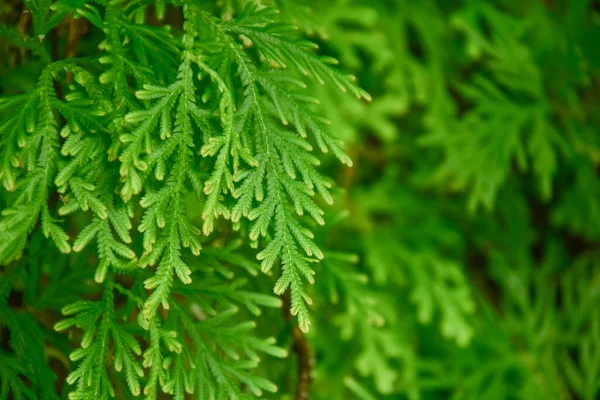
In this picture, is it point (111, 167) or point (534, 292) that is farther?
point (534, 292)

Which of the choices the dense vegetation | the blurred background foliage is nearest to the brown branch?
the dense vegetation

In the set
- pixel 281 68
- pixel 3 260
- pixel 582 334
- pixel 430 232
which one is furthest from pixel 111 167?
pixel 582 334

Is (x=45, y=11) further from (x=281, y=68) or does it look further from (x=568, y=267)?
(x=568, y=267)

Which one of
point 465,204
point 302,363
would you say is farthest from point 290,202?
point 465,204

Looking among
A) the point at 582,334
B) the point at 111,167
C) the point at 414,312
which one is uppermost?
the point at 111,167

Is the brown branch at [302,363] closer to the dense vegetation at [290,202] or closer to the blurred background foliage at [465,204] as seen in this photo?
the dense vegetation at [290,202]

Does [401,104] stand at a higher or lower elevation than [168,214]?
lower

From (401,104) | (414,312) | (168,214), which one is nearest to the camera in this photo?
(168,214)

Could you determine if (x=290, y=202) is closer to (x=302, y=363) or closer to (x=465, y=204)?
(x=302, y=363)
